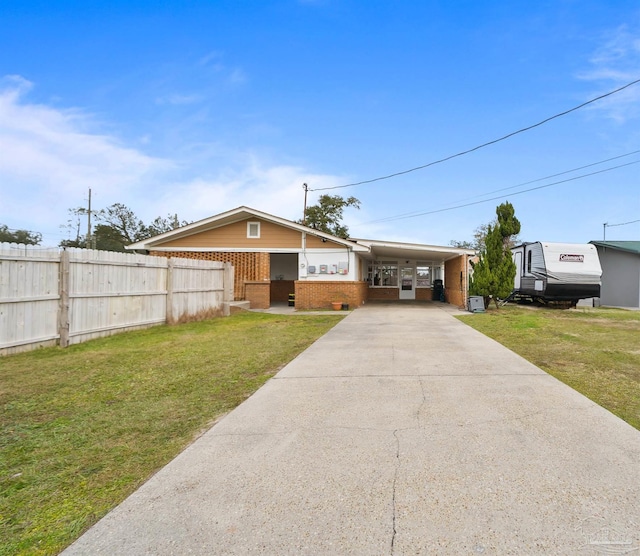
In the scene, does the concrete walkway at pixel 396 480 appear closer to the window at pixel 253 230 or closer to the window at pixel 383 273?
the window at pixel 253 230

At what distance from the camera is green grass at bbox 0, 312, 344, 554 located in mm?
2236

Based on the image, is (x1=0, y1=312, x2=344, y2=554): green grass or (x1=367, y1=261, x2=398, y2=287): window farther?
(x1=367, y1=261, x2=398, y2=287): window

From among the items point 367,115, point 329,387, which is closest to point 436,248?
point 367,115

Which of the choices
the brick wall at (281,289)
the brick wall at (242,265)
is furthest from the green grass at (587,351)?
the brick wall at (281,289)

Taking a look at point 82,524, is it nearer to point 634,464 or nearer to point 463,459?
point 463,459

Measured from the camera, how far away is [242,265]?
17.2m

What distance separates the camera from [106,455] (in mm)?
2926

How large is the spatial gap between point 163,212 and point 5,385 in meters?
54.0

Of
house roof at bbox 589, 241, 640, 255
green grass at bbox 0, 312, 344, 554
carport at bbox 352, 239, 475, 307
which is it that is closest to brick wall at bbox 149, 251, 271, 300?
carport at bbox 352, 239, 475, 307

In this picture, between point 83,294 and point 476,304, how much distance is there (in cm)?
1352

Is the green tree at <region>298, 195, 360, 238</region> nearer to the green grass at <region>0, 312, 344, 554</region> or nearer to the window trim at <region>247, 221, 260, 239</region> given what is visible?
the window trim at <region>247, 221, 260, 239</region>

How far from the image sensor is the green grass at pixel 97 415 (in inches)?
88.0

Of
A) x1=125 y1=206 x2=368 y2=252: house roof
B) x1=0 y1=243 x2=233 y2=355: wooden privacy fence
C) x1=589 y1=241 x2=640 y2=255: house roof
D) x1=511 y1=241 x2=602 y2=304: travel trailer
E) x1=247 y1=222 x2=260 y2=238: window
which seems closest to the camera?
x1=0 y1=243 x2=233 y2=355: wooden privacy fence

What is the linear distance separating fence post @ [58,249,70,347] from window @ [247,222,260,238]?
384 inches
